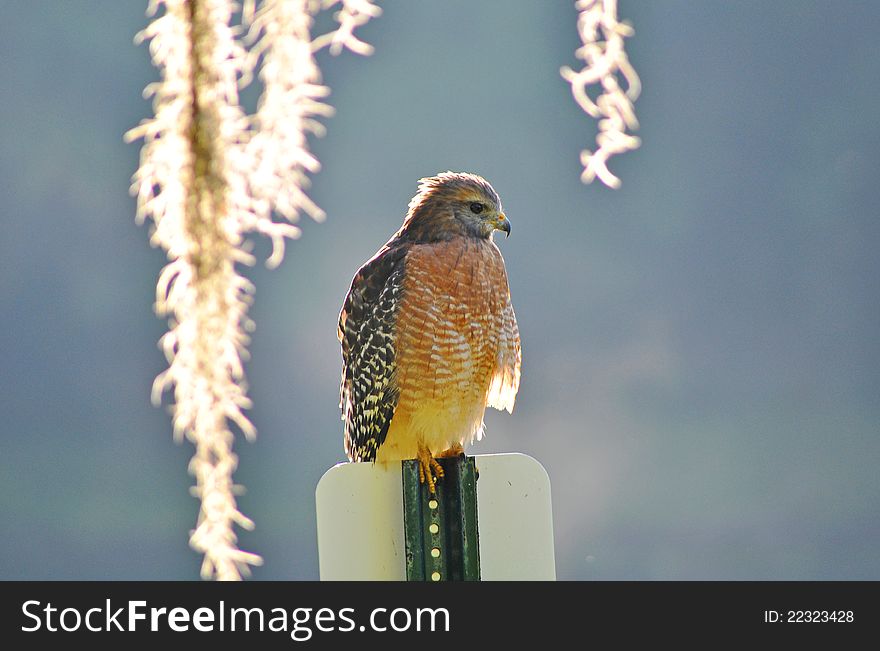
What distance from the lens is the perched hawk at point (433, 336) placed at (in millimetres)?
4277

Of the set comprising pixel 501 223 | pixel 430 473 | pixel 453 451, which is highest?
pixel 501 223

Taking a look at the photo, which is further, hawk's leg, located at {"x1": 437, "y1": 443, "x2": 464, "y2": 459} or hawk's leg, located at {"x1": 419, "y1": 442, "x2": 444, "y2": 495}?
hawk's leg, located at {"x1": 437, "y1": 443, "x2": 464, "y2": 459}

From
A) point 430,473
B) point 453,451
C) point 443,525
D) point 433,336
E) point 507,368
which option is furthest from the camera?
point 507,368

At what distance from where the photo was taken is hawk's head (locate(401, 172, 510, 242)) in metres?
4.60

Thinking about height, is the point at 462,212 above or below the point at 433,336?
above

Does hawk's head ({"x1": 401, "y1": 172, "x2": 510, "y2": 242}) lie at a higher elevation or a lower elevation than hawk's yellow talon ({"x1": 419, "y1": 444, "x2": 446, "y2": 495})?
higher

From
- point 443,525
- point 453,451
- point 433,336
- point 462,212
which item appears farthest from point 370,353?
point 443,525

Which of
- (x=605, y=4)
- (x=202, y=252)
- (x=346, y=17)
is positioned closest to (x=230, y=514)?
(x=202, y=252)

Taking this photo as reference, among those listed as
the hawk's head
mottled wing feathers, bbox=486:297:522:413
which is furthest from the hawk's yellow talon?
the hawk's head

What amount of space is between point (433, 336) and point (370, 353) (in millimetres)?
283

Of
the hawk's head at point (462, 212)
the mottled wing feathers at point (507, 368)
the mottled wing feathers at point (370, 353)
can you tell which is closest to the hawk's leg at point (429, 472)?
the mottled wing feathers at point (370, 353)

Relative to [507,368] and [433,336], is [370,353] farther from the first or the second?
[507,368]

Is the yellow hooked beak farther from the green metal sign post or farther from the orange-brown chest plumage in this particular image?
the green metal sign post

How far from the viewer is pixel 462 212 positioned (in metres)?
4.61
